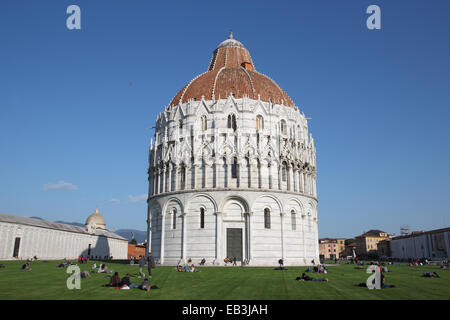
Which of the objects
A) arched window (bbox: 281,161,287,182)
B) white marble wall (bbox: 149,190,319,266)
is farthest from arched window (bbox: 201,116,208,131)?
arched window (bbox: 281,161,287,182)

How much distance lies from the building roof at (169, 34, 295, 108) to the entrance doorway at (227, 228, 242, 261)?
1760cm

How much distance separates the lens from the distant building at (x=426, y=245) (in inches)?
3263

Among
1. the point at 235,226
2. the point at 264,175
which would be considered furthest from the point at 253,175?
the point at 235,226

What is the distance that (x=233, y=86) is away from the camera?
176 ft

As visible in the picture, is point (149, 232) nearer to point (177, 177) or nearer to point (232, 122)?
point (177, 177)

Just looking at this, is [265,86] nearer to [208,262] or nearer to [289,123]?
[289,123]

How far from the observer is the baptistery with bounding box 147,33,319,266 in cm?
4556

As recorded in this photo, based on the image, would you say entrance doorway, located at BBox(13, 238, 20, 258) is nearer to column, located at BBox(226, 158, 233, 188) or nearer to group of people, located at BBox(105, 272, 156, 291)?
column, located at BBox(226, 158, 233, 188)

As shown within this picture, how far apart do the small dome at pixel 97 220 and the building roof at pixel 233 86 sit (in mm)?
67811

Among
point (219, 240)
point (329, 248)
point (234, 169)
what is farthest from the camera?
point (329, 248)

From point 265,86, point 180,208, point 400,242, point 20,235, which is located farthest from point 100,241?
point 400,242

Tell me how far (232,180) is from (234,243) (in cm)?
747

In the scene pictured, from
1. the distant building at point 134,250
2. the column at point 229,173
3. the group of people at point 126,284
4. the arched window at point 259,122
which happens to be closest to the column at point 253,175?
the column at point 229,173

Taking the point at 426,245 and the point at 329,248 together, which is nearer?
the point at 426,245
